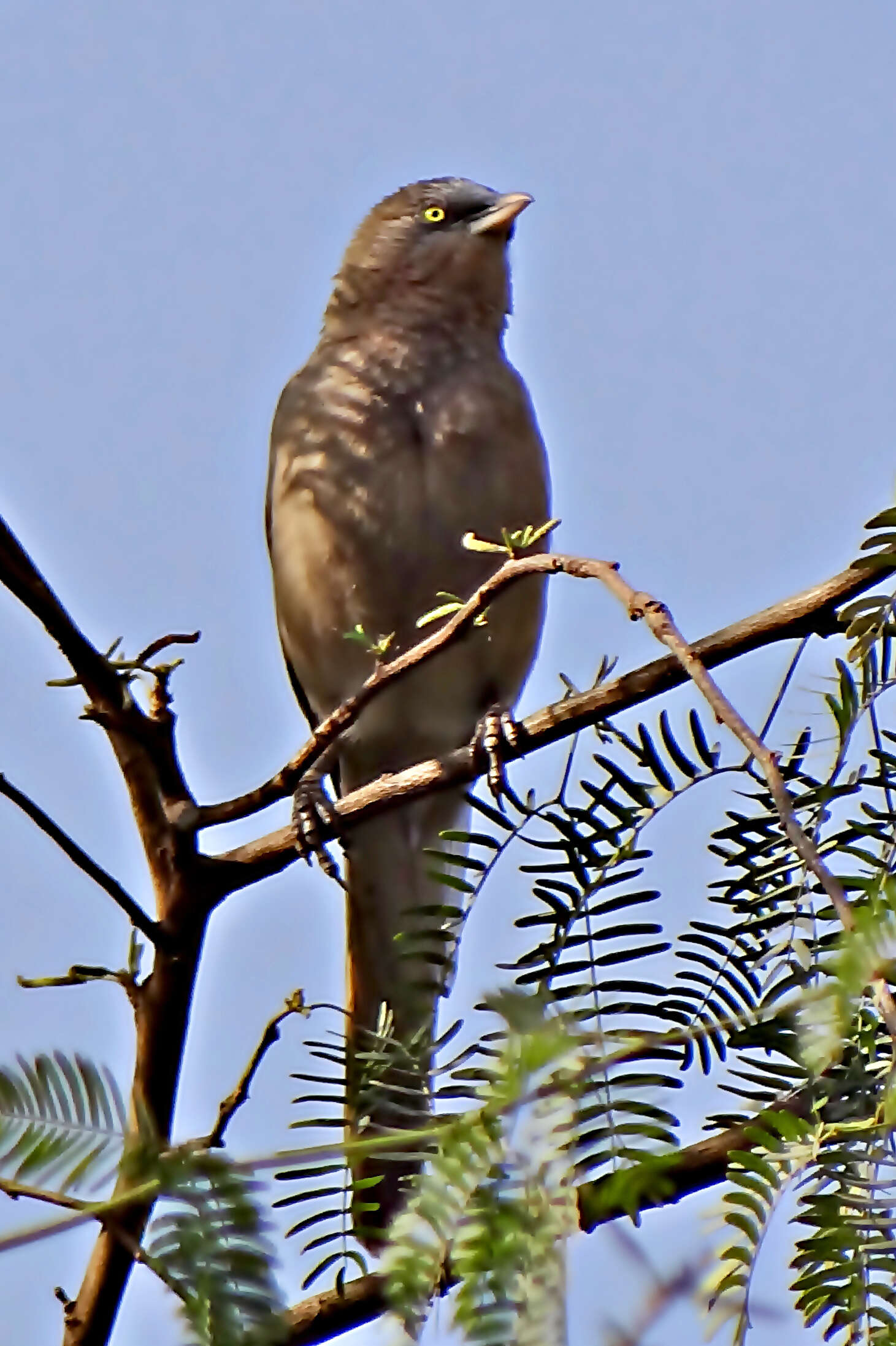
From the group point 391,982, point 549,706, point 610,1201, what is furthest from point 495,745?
point 610,1201

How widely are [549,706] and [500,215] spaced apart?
342cm

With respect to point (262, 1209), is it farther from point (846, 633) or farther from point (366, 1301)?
point (366, 1301)

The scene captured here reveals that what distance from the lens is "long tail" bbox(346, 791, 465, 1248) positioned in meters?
1.89

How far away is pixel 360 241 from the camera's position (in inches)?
241

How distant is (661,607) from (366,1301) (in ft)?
4.63

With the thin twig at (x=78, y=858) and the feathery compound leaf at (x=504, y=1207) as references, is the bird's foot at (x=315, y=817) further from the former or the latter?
the feathery compound leaf at (x=504, y=1207)

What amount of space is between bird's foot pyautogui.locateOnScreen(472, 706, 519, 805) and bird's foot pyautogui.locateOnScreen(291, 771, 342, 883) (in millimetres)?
344

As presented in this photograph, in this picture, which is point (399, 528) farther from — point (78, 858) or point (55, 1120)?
point (55, 1120)

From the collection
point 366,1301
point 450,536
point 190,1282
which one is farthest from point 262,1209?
point 450,536

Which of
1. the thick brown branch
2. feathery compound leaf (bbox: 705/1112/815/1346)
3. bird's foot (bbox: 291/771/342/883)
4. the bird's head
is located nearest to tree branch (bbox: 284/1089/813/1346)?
feathery compound leaf (bbox: 705/1112/815/1346)

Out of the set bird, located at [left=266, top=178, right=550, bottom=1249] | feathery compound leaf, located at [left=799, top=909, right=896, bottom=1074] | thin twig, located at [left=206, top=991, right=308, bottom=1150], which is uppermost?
bird, located at [left=266, top=178, right=550, bottom=1249]

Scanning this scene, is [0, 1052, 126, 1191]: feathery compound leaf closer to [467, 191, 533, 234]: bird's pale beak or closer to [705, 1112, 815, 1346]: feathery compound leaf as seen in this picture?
[705, 1112, 815, 1346]: feathery compound leaf

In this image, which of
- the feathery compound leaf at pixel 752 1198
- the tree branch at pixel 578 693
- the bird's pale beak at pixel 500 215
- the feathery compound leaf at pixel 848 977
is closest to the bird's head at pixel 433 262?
the bird's pale beak at pixel 500 215

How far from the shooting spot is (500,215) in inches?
228
